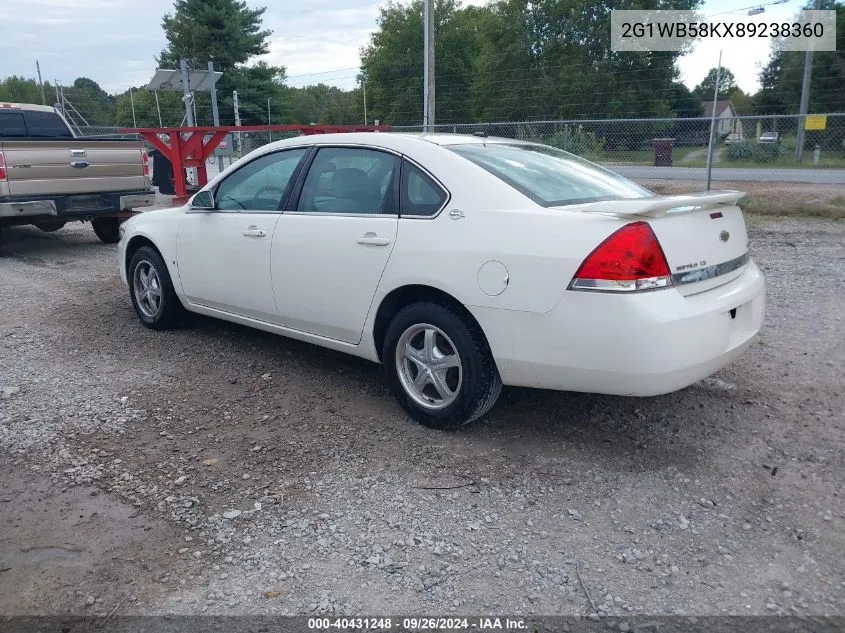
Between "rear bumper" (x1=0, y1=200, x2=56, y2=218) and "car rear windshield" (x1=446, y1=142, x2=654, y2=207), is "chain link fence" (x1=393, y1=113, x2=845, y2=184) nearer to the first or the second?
"rear bumper" (x1=0, y1=200, x2=56, y2=218)

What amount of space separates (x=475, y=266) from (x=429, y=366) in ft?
2.12

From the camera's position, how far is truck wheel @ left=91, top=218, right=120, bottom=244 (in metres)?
10.6

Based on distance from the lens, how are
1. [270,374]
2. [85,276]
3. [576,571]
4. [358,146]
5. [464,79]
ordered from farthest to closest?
1. [464,79]
2. [85,276]
3. [270,374]
4. [358,146]
5. [576,571]

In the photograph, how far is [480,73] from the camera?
156ft

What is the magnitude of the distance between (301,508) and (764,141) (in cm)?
2314

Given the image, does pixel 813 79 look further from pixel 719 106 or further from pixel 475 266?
pixel 475 266

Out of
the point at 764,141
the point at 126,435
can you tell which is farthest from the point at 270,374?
the point at 764,141

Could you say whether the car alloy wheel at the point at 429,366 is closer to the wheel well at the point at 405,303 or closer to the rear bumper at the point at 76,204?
the wheel well at the point at 405,303

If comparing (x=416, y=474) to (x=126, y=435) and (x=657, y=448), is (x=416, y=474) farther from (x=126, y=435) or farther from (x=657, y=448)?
(x=126, y=435)

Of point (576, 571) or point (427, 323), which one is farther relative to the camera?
point (427, 323)

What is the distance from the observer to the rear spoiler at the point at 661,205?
10.6 feet

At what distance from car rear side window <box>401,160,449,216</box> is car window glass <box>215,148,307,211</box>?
38.6 inches

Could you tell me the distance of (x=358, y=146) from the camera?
4316 millimetres

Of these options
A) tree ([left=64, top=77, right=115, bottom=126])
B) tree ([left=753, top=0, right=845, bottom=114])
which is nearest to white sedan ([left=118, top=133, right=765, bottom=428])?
tree ([left=753, top=0, right=845, bottom=114])
